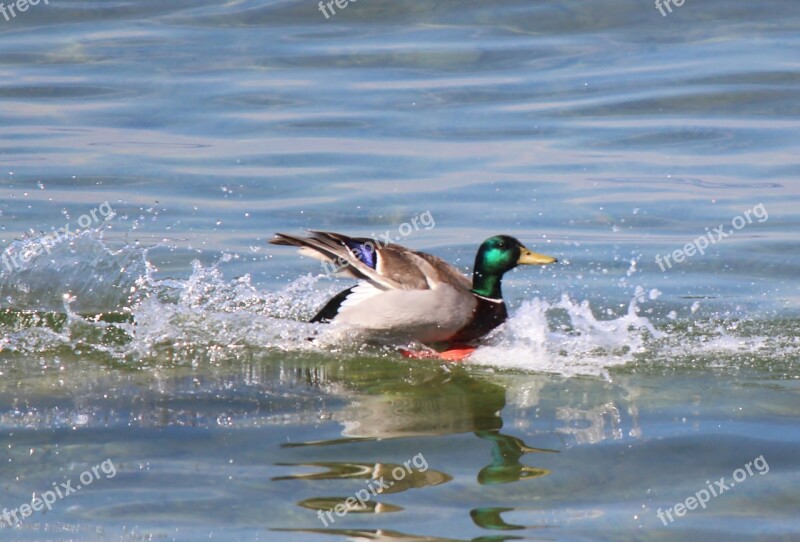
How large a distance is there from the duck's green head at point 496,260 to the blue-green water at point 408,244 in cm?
26

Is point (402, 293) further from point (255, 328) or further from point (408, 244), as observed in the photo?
point (408, 244)

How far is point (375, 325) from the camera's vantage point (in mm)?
8141

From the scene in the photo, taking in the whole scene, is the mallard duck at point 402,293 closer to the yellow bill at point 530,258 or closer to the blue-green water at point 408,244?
the yellow bill at point 530,258

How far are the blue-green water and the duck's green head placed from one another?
26 cm

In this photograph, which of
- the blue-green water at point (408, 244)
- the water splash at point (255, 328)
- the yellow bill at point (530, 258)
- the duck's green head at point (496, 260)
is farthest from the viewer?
the duck's green head at point (496, 260)

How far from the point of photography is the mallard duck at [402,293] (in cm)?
810

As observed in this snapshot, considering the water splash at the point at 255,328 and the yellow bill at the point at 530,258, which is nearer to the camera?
Answer: the water splash at the point at 255,328

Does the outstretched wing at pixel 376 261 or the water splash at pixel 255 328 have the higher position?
the outstretched wing at pixel 376 261

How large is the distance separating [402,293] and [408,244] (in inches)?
111

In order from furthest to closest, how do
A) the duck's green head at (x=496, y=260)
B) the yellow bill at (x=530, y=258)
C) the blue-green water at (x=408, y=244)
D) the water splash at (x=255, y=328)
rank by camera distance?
the duck's green head at (x=496, y=260)
the yellow bill at (x=530, y=258)
the water splash at (x=255, y=328)
the blue-green water at (x=408, y=244)

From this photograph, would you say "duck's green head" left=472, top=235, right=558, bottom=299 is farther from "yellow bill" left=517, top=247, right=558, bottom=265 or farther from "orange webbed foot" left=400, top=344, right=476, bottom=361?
"orange webbed foot" left=400, top=344, right=476, bottom=361

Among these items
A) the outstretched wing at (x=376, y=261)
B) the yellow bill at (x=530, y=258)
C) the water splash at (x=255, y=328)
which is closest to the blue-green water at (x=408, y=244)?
the water splash at (x=255, y=328)

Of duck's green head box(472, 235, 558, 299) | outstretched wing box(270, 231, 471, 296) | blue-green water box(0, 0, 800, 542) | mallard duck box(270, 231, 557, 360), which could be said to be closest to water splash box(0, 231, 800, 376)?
blue-green water box(0, 0, 800, 542)

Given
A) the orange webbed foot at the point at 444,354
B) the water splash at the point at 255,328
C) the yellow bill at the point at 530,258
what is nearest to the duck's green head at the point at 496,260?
the yellow bill at the point at 530,258
